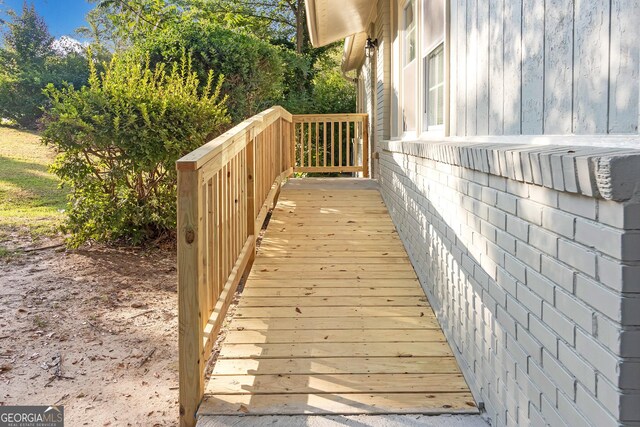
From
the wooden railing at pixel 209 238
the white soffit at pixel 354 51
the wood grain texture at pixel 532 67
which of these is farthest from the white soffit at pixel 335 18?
the wood grain texture at pixel 532 67

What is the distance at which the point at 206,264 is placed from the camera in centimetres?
285

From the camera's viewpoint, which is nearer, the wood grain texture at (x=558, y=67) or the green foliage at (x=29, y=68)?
the wood grain texture at (x=558, y=67)

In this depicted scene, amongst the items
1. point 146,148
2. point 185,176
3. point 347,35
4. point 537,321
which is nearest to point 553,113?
point 537,321

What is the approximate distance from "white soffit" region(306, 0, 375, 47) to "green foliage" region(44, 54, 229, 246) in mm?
2478

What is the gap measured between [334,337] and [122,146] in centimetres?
318

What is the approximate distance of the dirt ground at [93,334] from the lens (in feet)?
10.3

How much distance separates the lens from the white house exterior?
1.43 metres

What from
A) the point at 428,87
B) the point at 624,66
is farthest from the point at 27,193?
the point at 624,66

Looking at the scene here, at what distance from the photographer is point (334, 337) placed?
11.5 feet

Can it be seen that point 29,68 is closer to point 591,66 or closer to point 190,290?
point 190,290

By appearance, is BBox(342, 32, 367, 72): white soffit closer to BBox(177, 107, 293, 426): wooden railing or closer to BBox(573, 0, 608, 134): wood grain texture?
BBox(177, 107, 293, 426): wooden railing

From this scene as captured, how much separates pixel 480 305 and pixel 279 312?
1563 millimetres

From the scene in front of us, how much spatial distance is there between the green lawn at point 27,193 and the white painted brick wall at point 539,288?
4497 mm

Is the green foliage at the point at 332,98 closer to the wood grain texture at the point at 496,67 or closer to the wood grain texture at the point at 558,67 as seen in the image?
the wood grain texture at the point at 496,67
